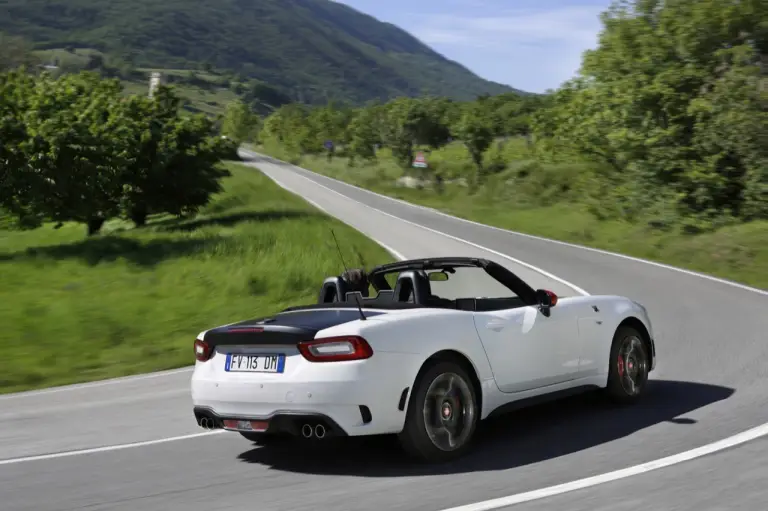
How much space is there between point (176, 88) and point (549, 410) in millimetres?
34597

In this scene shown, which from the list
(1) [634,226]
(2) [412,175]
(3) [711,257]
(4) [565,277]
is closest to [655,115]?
(1) [634,226]

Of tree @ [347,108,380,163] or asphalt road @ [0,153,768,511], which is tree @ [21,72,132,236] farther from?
tree @ [347,108,380,163]

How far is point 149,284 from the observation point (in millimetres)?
25812

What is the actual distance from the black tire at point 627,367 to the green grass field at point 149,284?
255 inches

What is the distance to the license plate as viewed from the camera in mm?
6219

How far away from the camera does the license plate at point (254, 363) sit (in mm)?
6219

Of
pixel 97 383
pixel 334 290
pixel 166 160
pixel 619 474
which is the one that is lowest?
pixel 97 383

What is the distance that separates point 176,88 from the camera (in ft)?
131

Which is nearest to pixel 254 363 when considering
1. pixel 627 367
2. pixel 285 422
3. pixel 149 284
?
pixel 285 422

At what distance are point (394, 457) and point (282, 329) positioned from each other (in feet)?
3.76

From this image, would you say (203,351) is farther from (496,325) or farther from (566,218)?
(566,218)

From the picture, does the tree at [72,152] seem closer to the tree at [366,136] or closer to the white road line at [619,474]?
the white road line at [619,474]

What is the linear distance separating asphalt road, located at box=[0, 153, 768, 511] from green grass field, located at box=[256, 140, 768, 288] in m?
13.0

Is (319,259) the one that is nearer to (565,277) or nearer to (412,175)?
(565,277)
